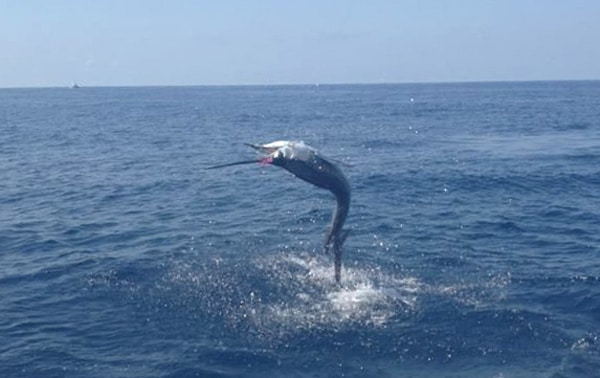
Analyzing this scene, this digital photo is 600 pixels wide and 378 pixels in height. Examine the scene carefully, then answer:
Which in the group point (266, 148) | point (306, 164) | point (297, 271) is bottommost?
point (297, 271)

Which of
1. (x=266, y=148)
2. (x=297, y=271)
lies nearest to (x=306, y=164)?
(x=266, y=148)

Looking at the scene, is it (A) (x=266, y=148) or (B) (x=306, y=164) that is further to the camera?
(B) (x=306, y=164)

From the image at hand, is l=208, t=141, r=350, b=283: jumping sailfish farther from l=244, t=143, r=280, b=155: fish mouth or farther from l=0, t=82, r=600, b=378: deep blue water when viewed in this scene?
l=0, t=82, r=600, b=378: deep blue water

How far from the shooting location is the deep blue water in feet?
60.1

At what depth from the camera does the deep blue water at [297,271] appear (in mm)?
18312

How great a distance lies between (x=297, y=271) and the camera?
25.1 meters

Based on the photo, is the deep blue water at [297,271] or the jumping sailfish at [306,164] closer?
the jumping sailfish at [306,164]

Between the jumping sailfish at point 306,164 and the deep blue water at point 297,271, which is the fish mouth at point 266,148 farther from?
the deep blue water at point 297,271

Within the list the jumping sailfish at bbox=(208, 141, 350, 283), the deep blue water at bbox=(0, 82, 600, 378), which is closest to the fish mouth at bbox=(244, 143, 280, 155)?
the jumping sailfish at bbox=(208, 141, 350, 283)

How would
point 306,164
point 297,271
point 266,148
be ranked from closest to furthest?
point 266,148, point 306,164, point 297,271

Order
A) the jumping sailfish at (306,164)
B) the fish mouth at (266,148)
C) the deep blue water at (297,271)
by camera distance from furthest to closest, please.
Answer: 1. the deep blue water at (297,271)
2. the jumping sailfish at (306,164)
3. the fish mouth at (266,148)

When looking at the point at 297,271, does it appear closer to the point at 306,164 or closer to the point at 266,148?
the point at 306,164

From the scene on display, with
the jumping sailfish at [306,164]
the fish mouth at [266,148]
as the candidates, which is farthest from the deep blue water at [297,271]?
the fish mouth at [266,148]

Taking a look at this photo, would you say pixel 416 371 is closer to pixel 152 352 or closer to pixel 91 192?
pixel 152 352
